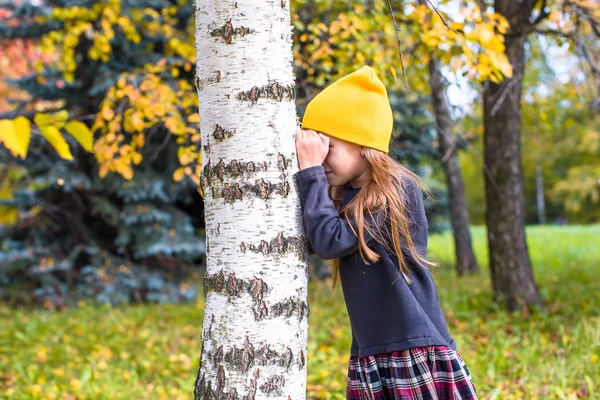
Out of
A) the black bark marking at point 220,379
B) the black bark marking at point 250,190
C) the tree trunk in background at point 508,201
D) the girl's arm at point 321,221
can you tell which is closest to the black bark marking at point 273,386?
the black bark marking at point 220,379

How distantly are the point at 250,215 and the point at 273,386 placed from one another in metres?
0.50

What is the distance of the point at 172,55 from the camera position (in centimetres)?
644

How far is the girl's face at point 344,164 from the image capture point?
1.69 metres

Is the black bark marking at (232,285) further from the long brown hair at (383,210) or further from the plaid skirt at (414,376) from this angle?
the plaid skirt at (414,376)

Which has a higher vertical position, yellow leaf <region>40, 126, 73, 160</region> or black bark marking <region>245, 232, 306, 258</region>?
yellow leaf <region>40, 126, 73, 160</region>

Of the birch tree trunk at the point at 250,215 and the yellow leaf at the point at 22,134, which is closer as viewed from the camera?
the yellow leaf at the point at 22,134

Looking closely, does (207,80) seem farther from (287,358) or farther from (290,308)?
(287,358)

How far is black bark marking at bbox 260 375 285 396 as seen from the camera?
1525 millimetres

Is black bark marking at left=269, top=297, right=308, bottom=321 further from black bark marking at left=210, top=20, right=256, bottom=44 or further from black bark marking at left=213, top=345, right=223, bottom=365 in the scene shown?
black bark marking at left=210, top=20, right=256, bottom=44

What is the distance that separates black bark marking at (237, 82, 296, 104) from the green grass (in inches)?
79.2

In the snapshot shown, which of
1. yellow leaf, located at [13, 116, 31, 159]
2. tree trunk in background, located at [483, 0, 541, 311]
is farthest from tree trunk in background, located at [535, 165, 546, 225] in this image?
yellow leaf, located at [13, 116, 31, 159]

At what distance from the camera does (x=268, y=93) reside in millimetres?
1565

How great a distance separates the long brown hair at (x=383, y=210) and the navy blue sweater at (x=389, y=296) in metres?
0.02

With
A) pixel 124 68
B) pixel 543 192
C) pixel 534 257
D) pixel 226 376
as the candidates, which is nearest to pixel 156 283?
pixel 124 68
